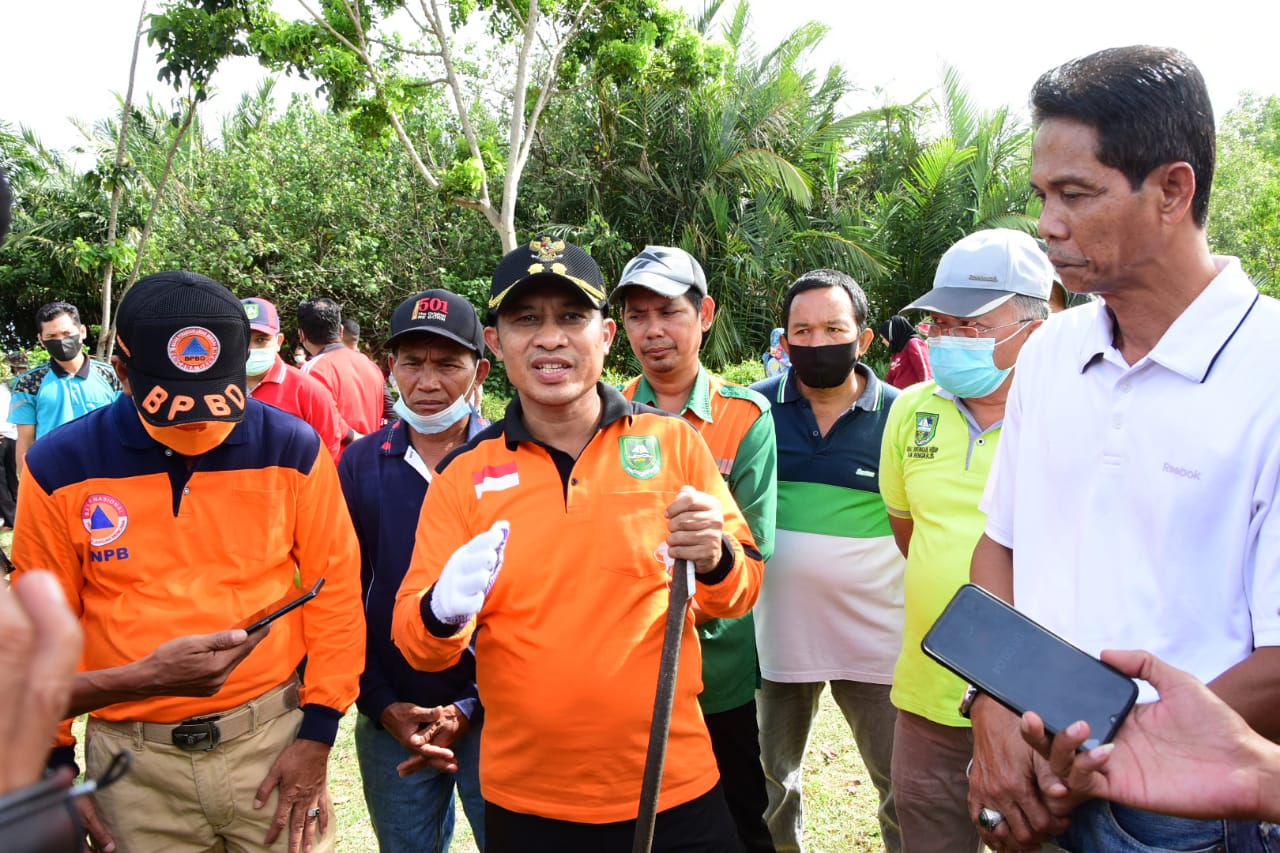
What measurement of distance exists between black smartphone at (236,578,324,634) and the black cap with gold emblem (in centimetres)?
92

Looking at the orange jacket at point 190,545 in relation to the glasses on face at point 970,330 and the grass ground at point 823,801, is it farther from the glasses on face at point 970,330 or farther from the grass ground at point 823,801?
the glasses on face at point 970,330

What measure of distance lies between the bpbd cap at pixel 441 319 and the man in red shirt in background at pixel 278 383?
2.64 m

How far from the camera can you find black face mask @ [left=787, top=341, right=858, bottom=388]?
3.67 meters

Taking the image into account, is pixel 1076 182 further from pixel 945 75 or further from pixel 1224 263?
pixel 945 75

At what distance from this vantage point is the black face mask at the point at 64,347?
7.34 m

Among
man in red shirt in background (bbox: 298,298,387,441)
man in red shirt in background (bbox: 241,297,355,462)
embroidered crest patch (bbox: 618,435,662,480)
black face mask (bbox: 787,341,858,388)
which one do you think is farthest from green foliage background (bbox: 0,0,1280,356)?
embroidered crest patch (bbox: 618,435,662,480)

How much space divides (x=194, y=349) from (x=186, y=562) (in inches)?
22.9

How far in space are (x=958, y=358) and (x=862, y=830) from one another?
92.5 inches

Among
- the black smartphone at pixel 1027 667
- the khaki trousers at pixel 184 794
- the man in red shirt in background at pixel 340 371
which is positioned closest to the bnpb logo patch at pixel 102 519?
the khaki trousers at pixel 184 794

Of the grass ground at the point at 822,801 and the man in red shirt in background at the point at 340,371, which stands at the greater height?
the man in red shirt in background at the point at 340,371

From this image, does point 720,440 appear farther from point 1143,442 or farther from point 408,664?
point 1143,442

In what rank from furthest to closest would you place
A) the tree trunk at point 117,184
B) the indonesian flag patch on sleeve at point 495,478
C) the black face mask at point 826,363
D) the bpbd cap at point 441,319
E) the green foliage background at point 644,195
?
1. the green foliage background at point 644,195
2. the tree trunk at point 117,184
3. the black face mask at point 826,363
4. the bpbd cap at point 441,319
5. the indonesian flag patch on sleeve at point 495,478

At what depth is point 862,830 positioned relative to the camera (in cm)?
414

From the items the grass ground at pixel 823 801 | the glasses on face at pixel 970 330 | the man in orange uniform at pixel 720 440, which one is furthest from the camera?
the grass ground at pixel 823 801
